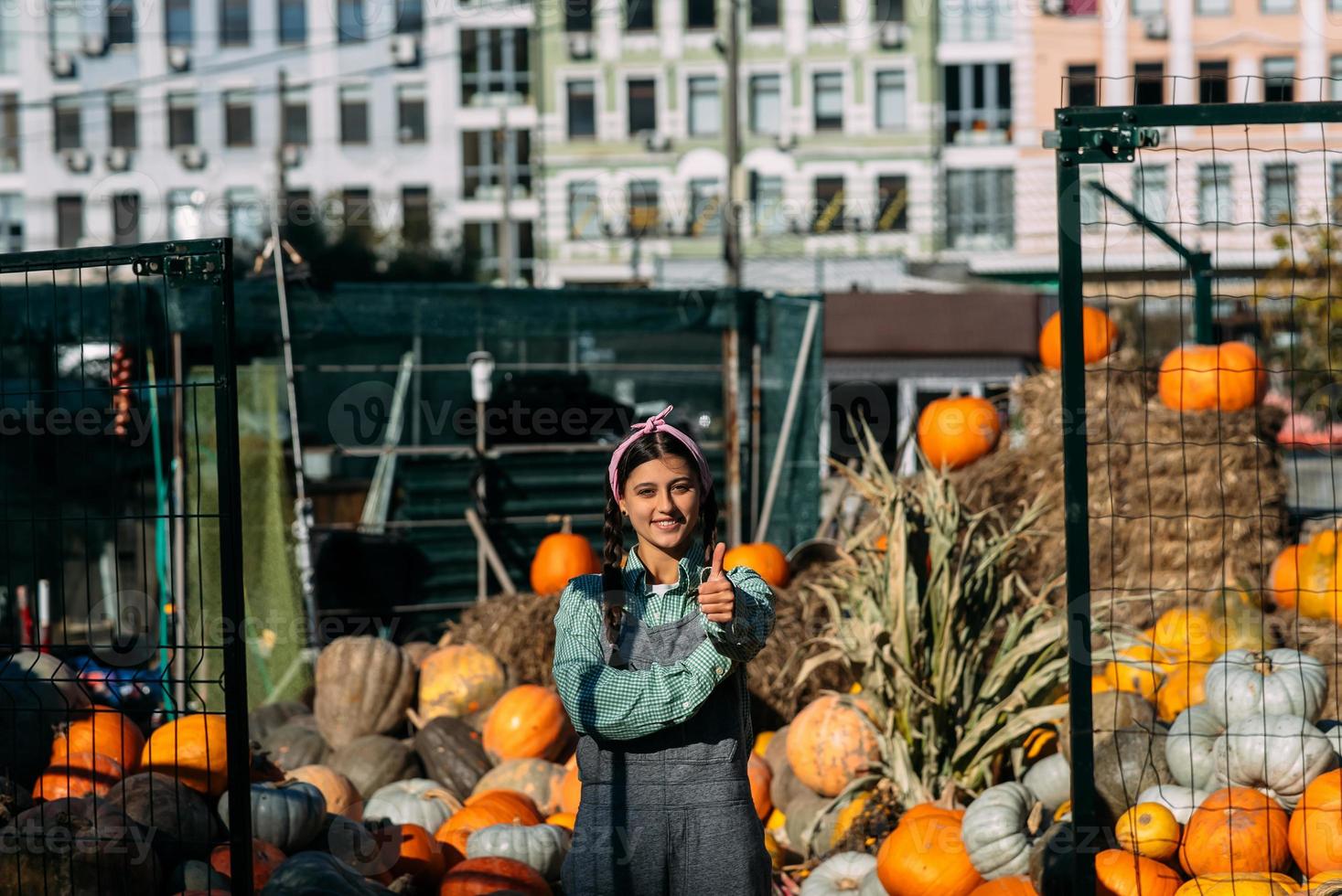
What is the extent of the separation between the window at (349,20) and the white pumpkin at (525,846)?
44531mm

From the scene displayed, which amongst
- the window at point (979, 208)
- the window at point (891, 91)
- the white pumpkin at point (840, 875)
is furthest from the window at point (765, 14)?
the white pumpkin at point (840, 875)

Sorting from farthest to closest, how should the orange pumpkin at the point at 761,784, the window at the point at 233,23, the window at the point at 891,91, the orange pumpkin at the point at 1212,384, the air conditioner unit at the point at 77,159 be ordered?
the window at the point at 233,23 < the air conditioner unit at the point at 77,159 < the window at the point at 891,91 < the orange pumpkin at the point at 1212,384 < the orange pumpkin at the point at 761,784

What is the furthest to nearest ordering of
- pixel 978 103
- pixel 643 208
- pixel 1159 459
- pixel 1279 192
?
pixel 978 103 < pixel 643 208 < pixel 1279 192 < pixel 1159 459

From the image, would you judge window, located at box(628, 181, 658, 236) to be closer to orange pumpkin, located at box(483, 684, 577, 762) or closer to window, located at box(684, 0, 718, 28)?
window, located at box(684, 0, 718, 28)

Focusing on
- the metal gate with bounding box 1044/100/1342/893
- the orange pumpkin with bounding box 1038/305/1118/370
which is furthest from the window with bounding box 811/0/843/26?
the orange pumpkin with bounding box 1038/305/1118/370

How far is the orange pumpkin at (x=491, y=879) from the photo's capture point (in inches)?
185

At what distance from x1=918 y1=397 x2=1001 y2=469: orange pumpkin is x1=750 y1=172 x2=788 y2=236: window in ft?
98.1

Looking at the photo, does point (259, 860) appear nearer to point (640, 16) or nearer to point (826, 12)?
point (826, 12)

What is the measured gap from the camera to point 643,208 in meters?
42.3

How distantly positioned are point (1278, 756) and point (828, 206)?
38047 millimetres

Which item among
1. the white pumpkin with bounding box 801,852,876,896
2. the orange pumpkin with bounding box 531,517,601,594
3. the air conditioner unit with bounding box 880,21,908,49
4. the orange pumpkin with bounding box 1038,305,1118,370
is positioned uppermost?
the air conditioner unit with bounding box 880,21,908,49

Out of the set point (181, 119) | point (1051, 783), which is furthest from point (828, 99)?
point (1051, 783)

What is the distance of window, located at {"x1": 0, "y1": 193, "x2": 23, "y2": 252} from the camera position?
47406 millimetres

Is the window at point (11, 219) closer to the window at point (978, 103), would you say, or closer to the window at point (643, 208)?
the window at point (643, 208)
